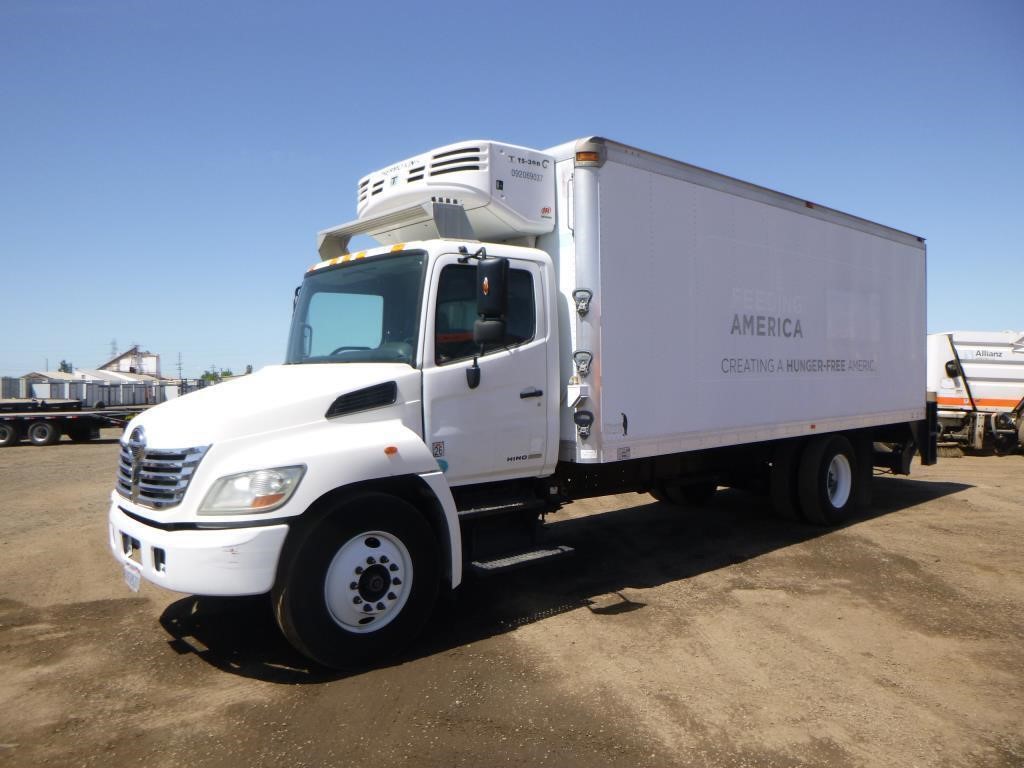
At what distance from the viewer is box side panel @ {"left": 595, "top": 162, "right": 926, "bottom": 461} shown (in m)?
5.81

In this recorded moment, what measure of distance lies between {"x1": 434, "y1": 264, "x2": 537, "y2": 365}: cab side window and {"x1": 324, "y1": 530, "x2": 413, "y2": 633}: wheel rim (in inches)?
50.2

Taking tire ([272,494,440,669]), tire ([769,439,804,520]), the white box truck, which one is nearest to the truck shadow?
tire ([272,494,440,669])

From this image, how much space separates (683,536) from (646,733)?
471 centimetres

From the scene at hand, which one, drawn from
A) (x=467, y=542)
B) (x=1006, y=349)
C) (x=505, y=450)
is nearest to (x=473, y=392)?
(x=505, y=450)

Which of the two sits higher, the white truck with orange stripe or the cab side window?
the cab side window

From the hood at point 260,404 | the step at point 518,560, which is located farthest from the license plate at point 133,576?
the step at point 518,560

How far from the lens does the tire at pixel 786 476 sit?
328 inches

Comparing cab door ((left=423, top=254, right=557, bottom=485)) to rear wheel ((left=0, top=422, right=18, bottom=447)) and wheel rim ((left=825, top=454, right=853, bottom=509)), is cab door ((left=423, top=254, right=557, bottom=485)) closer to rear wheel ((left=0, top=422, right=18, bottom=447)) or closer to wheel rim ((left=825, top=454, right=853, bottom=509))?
wheel rim ((left=825, top=454, right=853, bottom=509))

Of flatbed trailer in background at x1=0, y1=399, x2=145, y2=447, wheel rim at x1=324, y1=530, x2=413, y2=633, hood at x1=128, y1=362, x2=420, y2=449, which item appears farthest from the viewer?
flatbed trailer in background at x1=0, y1=399, x2=145, y2=447

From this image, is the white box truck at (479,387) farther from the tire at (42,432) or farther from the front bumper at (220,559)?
the tire at (42,432)

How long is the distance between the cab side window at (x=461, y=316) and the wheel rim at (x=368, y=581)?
4.18ft

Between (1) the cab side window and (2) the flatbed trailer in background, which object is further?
(2) the flatbed trailer in background

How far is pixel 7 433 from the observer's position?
21.3m

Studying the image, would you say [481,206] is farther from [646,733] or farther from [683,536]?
[683,536]
